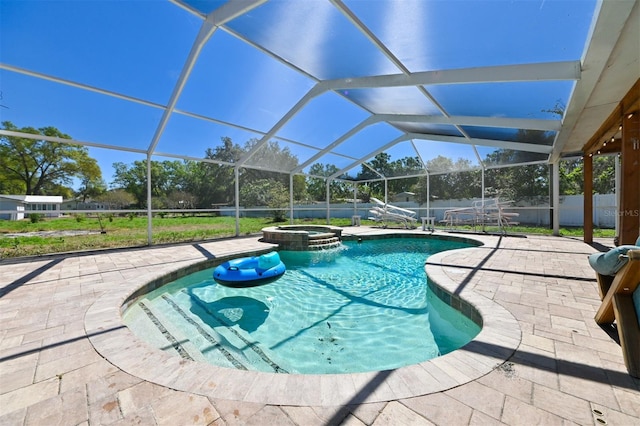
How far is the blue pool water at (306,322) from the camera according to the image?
2639mm

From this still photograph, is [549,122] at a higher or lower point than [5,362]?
higher

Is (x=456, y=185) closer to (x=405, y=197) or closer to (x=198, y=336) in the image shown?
(x=405, y=197)

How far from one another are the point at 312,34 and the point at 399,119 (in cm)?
400

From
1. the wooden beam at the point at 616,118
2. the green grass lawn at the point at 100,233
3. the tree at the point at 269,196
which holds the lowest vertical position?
the green grass lawn at the point at 100,233

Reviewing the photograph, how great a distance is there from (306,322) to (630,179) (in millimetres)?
5433

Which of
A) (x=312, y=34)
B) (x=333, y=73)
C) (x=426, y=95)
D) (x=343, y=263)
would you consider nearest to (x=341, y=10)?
(x=312, y=34)

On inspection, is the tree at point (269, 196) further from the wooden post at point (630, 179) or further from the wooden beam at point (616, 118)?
the wooden post at point (630, 179)

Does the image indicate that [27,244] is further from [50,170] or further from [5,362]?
[5,362]

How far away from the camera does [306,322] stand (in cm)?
342

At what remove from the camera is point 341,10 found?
3.55m

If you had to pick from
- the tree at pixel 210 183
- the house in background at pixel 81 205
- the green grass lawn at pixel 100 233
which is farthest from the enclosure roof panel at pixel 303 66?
the tree at pixel 210 183

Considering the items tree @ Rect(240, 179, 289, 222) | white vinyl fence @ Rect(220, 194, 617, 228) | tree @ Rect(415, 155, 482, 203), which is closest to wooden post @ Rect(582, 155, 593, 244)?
white vinyl fence @ Rect(220, 194, 617, 228)

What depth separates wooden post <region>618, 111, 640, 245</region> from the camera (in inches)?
165

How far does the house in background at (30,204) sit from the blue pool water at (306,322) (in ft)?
14.4
